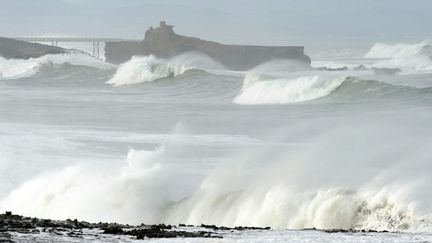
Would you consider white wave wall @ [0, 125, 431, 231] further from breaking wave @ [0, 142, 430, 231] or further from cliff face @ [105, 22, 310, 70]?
cliff face @ [105, 22, 310, 70]

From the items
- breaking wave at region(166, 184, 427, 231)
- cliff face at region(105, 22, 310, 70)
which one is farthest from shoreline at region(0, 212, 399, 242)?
cliff face at region(105, 22, 310, 70)

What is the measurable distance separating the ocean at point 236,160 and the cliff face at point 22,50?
124 feet

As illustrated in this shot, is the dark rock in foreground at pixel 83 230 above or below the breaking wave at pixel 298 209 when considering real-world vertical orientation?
above

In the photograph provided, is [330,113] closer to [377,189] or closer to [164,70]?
[377,189]

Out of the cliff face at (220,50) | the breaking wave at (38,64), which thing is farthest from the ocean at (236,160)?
the cliff face at (220,50)

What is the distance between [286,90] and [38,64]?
31.5m

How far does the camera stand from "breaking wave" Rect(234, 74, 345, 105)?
49.3 metres

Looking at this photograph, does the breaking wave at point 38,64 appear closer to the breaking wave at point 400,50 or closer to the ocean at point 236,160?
the ocean at point 236,160

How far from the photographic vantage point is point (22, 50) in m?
91.2

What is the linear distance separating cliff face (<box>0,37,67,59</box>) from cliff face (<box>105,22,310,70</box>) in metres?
7.70

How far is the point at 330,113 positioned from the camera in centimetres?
3988

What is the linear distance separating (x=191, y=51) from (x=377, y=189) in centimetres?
7073

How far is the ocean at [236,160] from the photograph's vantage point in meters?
17.0

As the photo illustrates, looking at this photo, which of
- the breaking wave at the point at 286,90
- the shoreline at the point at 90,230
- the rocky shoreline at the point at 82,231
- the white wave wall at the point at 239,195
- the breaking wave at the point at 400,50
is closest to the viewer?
the rocky shoreline at the point at 82,231
